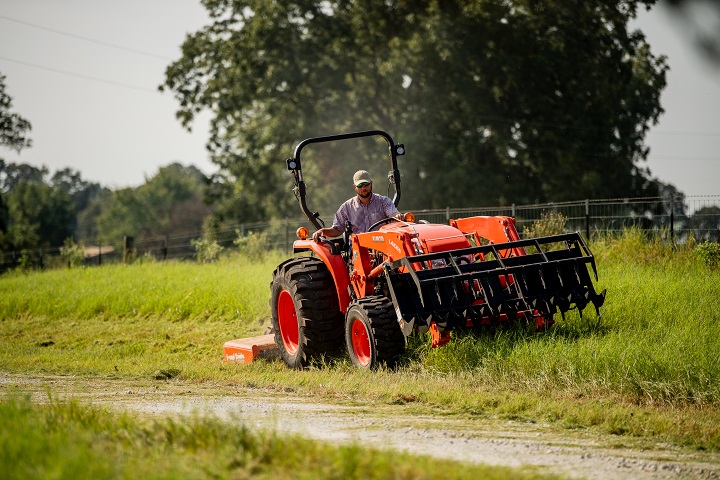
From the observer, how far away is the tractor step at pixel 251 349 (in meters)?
11.0

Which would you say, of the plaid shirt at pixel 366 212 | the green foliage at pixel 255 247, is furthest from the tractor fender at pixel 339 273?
the green foliage at pixel 255 247

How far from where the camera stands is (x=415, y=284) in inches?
340

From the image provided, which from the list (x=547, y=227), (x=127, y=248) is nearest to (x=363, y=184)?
(x=547, y=227)

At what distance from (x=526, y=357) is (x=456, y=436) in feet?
8.21

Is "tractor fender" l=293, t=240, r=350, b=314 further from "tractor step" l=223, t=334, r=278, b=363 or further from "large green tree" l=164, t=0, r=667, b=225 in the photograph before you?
"large green tree" l=164, t=0, r=667, b=225

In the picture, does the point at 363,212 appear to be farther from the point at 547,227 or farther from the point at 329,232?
the point at 547,227

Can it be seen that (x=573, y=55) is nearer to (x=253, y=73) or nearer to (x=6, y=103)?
(x=253, y=73)

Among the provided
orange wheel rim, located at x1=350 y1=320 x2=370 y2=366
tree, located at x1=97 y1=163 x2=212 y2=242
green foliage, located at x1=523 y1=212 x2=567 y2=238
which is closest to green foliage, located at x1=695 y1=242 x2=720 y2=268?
green foliage, located at x1=523 y1=212 x2=567 y2=238

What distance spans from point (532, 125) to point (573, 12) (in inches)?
167

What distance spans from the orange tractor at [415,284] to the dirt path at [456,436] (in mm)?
1220

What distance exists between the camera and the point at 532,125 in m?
A: 33.4

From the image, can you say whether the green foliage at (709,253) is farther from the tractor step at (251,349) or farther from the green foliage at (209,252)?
the green foliage at (209,252)

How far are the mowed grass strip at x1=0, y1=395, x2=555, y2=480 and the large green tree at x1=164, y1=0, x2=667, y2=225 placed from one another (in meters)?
27.6

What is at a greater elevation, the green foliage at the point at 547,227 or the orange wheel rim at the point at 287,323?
the green foliage at the point at 547,227
